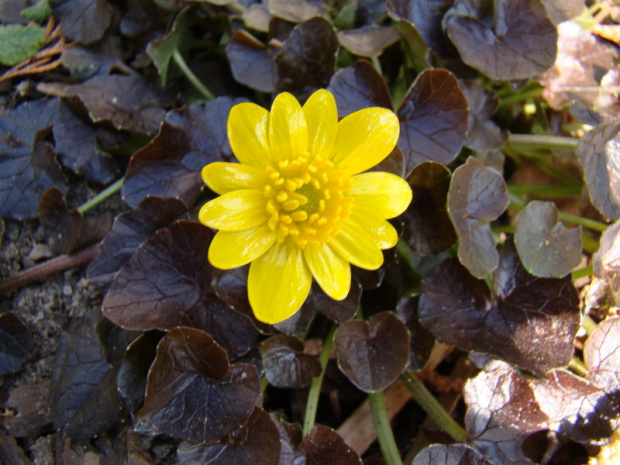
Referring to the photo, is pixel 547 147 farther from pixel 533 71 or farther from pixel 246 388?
pixel 246 388

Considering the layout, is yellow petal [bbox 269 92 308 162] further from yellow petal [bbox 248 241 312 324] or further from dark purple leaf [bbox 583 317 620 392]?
dark purple leaf [bbox 583 317 620 392]

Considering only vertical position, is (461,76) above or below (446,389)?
above

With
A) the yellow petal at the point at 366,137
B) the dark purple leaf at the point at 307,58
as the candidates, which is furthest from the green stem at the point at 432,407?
the dark purple leaf at the point at 307,58

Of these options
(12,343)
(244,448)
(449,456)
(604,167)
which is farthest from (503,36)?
(12,343)

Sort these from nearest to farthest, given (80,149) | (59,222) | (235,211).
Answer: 1. (235,211)
2. (59,222)
3. (80,149)

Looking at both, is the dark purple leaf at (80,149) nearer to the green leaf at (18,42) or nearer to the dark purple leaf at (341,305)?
the green leaf at (18,42)

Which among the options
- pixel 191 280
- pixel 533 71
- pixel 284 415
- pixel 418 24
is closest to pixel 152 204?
pixel 191 280

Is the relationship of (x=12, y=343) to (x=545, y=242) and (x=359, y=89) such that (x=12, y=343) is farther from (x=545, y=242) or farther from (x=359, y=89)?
(x=545, y=242)
